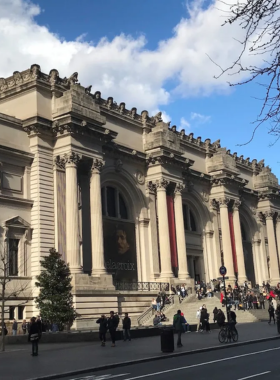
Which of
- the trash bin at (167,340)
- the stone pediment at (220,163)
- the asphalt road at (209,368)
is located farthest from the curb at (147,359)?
the stone pediment at (220,163)

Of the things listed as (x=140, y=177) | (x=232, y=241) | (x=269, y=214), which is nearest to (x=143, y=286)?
(x=140, y=177)

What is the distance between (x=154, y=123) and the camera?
49781 millimetres

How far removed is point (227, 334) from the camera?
74.4 ft

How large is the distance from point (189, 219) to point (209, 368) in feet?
128

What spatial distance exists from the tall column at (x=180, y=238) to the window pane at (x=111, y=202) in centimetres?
634

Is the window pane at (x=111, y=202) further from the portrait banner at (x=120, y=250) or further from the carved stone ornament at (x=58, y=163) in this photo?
the carved stone ornament at (x=58, y=163)

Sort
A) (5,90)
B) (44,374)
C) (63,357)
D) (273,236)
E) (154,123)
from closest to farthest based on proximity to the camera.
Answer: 1. (44,374)
2. (63,357)
3. (5,90)
4. (154,123)
5. (273,236)

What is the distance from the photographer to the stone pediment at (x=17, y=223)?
34325 millimetres

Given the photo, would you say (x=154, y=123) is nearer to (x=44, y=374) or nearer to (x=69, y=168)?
(x=69, y=168)

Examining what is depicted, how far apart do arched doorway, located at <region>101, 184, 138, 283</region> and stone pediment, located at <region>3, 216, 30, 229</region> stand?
8.00 metres

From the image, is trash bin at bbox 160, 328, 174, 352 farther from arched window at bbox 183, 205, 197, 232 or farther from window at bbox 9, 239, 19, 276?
arched window at bbox 183, 205, 197, 232

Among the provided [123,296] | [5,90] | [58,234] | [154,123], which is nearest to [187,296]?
[123,296]

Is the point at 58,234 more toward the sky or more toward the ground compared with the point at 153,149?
more toward the ground

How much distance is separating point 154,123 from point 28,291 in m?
22.3
